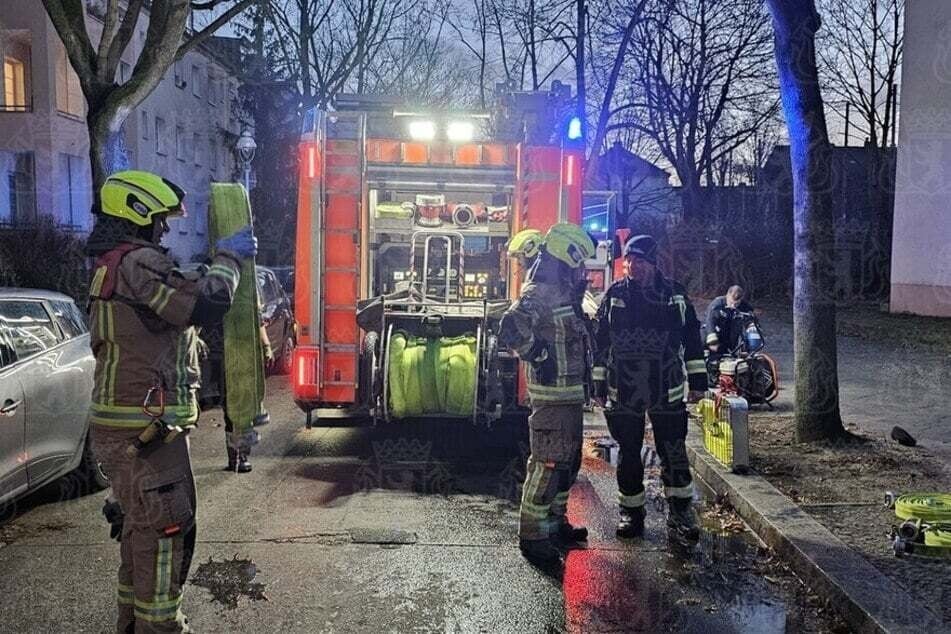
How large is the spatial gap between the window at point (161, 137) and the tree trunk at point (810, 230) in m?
28.6

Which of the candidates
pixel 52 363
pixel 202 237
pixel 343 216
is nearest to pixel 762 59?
pixel 202 237

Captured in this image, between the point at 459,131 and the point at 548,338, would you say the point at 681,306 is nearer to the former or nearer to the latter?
the point at 548,338

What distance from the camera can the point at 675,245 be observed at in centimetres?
2958

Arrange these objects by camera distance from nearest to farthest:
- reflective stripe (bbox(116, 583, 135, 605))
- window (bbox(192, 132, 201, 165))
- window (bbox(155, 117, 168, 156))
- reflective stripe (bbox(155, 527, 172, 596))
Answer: reflective stripe (bbox(155, 527, 172, 596)) → reflective stripe (bbox(116, 583, 135, 605)) → window (bbox(155, 117, 168, 156)) → window (bbox(192, 132, 201, 165))

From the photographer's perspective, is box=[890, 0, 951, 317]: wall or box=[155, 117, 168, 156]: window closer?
box=[890, 0, 951, 317]: wall

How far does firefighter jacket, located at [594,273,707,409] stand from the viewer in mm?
5477

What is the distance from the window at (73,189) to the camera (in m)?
24.8

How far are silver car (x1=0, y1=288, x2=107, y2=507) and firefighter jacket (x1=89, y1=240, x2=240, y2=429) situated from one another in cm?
218

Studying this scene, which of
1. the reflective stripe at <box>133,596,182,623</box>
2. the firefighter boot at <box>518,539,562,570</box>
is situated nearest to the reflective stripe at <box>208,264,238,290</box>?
the reflective stripe at <box>133,596,182,623</box>

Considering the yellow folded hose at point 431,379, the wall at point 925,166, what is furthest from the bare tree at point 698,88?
the yellow folded hose at point 431,379

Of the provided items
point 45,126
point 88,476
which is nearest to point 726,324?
point 88,476

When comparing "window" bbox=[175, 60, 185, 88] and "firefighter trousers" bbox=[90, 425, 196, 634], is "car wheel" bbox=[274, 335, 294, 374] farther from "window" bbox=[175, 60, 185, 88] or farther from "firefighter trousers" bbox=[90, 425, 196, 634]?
"window" bbox=[175, 60, 185, 88]

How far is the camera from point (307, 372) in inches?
301

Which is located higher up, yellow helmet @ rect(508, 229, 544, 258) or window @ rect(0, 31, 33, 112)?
window @ rect(0, 31, 33, 112)
